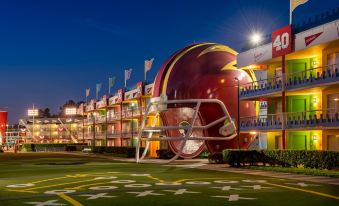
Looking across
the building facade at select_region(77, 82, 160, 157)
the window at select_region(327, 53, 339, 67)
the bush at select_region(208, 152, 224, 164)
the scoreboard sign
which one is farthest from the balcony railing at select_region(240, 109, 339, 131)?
the building facade at select_region(77, 82, 160, 157)

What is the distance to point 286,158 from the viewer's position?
117ft

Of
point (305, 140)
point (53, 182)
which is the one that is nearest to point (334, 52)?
point (305, 140)

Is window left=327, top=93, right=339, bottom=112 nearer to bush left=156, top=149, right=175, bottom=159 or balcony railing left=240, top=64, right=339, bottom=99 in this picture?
balcony railing left=240, top=64, right=339, bottom=99

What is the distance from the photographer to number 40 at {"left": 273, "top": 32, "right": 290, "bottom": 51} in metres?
39.0

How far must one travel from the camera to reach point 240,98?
46250 mm

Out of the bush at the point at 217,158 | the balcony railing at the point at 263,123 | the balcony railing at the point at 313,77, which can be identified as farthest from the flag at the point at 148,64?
the balcony railing at the point at 313,77

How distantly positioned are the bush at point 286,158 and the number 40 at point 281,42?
8375 millimetres

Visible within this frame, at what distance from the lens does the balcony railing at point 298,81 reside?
116 ft

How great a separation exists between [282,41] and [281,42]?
149mm

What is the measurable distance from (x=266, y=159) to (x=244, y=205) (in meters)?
22.9

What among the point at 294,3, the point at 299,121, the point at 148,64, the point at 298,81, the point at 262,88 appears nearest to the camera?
the point at 299,121

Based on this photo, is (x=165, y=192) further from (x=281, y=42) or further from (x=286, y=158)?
(x=281, y=42)

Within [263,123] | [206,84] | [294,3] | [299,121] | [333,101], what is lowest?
→ [263,123]

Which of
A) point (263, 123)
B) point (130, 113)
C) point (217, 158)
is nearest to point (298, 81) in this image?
point (263, 123)
